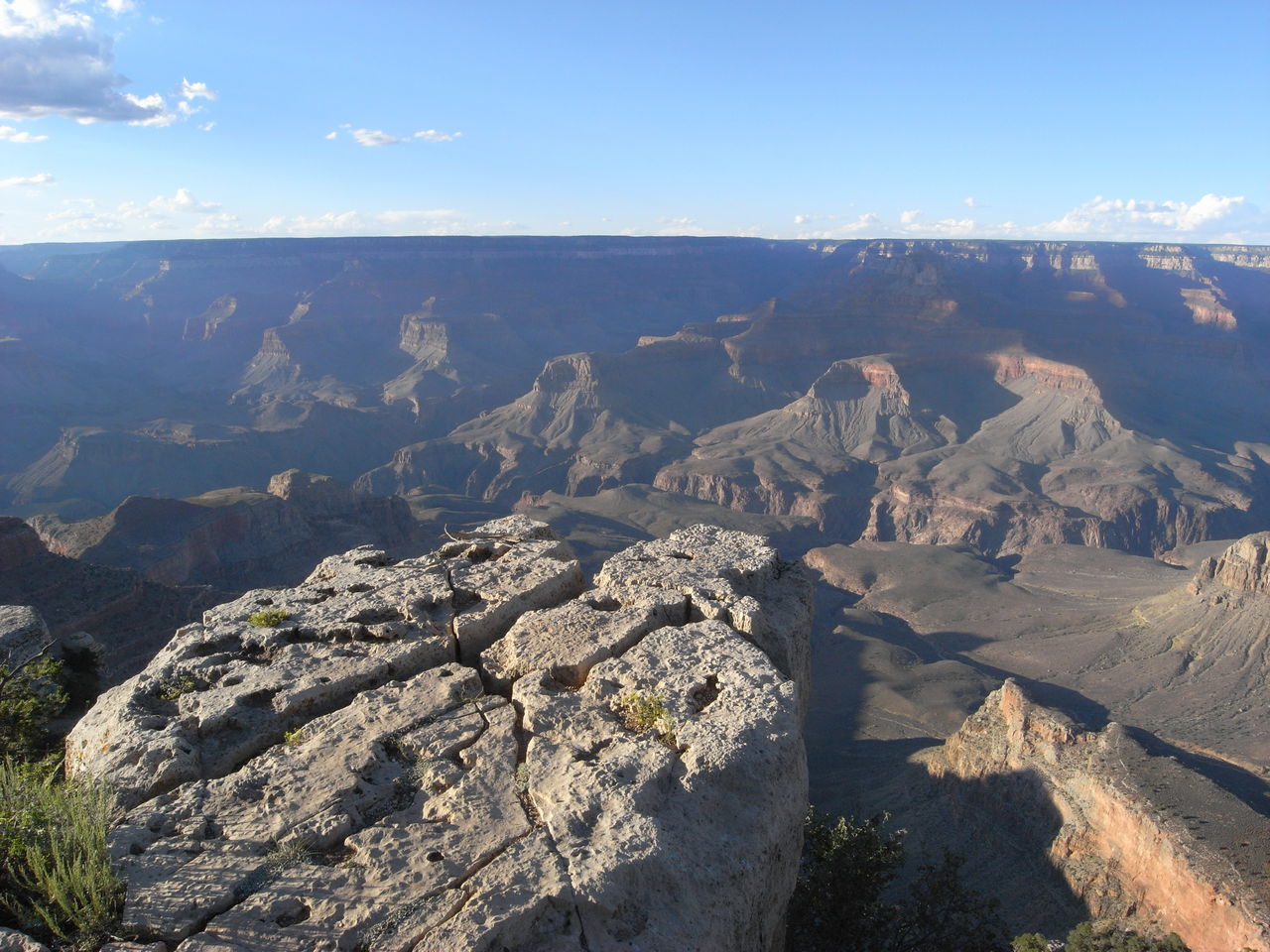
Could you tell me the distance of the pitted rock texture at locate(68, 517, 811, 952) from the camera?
599 cm

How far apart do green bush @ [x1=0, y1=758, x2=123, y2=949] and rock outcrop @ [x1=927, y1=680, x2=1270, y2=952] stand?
2087 cm

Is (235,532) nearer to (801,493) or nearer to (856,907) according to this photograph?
(856,907)

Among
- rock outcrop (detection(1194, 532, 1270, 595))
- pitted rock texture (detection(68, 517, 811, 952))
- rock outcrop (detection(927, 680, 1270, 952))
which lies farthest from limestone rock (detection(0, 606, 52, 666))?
rock outcrop (detection(1194, 532, 1270, 595))

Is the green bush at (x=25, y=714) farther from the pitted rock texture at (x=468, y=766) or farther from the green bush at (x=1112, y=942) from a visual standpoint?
the green bush at (x=1112, y=942)

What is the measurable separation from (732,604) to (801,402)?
9966 centimetres

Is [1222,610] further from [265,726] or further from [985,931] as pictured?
[265,726]

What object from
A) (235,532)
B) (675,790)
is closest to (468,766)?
(675,790)

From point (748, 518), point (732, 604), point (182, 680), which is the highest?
point (732, 604)

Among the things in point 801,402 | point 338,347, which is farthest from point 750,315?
point 338,347

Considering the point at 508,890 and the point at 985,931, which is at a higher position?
the point at 508,890

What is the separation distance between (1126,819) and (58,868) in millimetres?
24030

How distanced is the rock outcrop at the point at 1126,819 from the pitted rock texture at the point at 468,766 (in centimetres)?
1493

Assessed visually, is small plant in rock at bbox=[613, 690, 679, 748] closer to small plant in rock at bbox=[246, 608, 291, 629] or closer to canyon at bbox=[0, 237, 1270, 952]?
canyon at bbox=[0, 237, 1270, 952]

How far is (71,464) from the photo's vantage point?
268 ft
